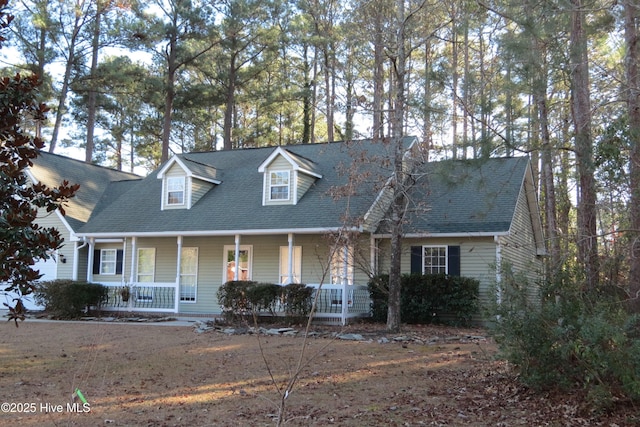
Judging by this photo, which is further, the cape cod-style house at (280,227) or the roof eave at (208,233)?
the roof eave at (208,233)

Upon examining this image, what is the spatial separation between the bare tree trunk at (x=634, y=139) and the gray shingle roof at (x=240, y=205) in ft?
21.9

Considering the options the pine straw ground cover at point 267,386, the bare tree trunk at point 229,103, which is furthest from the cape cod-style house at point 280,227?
the bare tree trunk at point 229,103

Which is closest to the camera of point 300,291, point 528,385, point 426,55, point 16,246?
point 16,246

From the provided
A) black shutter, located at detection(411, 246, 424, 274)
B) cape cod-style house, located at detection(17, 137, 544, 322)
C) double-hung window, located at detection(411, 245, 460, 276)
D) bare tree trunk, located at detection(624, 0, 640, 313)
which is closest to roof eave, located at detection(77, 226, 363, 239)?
cape cod-style house, located at detection(17, 137, 544, 322)

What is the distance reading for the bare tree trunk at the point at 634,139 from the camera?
788 centimetres

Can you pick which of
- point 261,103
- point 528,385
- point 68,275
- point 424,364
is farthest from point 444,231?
point 261,103

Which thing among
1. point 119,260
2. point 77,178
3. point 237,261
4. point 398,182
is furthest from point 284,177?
point 77,178

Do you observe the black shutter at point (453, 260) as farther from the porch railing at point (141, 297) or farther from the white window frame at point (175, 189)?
the white window frame at point (175, 189)

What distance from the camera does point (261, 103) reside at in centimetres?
3250

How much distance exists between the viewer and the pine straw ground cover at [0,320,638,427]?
6035mm

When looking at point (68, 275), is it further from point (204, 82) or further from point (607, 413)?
point (607, 413)

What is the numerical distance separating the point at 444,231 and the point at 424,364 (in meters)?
7.26

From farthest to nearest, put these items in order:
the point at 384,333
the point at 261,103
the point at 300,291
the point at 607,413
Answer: the point at 261,103, the point at 300,291, the point at 384,333, the point at 607,413

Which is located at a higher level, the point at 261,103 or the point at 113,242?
the point at 261,103
